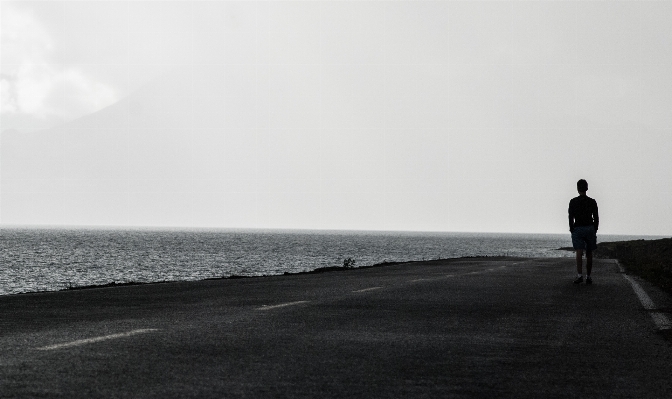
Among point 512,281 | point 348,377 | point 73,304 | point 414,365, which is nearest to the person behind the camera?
point 348,377

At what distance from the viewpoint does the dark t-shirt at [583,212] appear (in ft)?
62.5

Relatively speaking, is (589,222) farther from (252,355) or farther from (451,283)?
(252,355)

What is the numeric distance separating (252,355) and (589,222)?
44.1 ft

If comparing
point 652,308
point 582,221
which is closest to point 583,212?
point 582,221

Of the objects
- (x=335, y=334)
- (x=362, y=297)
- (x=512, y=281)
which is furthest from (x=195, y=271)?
(x=335, y=334)

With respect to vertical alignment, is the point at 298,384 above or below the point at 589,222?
below

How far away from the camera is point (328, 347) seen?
788 centimetres

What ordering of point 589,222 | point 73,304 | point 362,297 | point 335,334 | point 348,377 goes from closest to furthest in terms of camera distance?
point 348,377 < point 335,334 < point 73,304 < point 362,297 < point 589,222

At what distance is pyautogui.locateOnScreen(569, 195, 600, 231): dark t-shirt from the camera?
62.5 ft

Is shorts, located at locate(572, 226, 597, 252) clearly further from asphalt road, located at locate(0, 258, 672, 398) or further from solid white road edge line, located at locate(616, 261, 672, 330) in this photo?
asphalt road, located at locate(0, 258, 672, 398)

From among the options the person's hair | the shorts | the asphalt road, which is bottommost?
the asphalt road

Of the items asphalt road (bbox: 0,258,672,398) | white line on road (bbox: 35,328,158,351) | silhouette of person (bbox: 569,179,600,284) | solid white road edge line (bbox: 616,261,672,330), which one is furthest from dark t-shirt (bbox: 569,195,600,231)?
white line on road (bbox: 35,328,158,351)

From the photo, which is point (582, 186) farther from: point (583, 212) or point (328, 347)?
point (328, 347)

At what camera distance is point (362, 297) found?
567 inches
